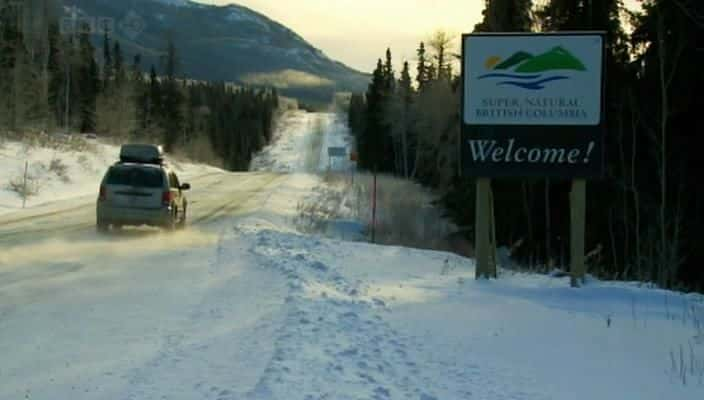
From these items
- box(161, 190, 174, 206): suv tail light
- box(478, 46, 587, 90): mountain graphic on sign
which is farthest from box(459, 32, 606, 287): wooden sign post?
box(161, 190, 174, 206): suv tail light

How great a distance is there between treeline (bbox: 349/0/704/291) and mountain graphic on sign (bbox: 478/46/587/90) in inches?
195

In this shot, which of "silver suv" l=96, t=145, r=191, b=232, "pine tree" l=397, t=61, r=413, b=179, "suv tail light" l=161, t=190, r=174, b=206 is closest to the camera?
"silver suv" l=96, t=145, r=191, b=232

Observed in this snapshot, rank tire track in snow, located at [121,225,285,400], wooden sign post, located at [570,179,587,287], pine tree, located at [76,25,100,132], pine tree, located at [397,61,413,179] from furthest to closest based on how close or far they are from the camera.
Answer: pine tree, located at [76,25,100,132] < pine tree, located at [397,61,413,179] < wooden sign post, located at [570,179,587,287] < tire track in snow, located at [121,225,285,400]

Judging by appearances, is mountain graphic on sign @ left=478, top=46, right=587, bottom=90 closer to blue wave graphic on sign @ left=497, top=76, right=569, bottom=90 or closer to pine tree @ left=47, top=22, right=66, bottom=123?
blue wave graphic on sign @ left=497, top=76, right=569, bottom=90

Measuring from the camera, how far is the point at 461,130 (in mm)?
12422

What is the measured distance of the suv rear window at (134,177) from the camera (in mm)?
18156

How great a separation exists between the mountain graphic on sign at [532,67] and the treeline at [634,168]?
4963 mm

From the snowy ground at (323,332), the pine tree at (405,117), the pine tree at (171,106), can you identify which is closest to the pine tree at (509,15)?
the snowy ground at (323,332)

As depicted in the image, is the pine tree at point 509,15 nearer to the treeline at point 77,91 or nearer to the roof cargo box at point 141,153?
the roof cargo box at point 141,153

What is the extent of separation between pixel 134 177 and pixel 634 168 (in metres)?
17.3

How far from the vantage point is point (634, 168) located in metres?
26.8

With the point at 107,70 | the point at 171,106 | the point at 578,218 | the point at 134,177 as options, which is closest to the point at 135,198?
the point at 134,177

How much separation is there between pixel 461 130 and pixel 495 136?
551 mm

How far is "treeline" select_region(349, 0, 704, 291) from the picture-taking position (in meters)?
22.5
